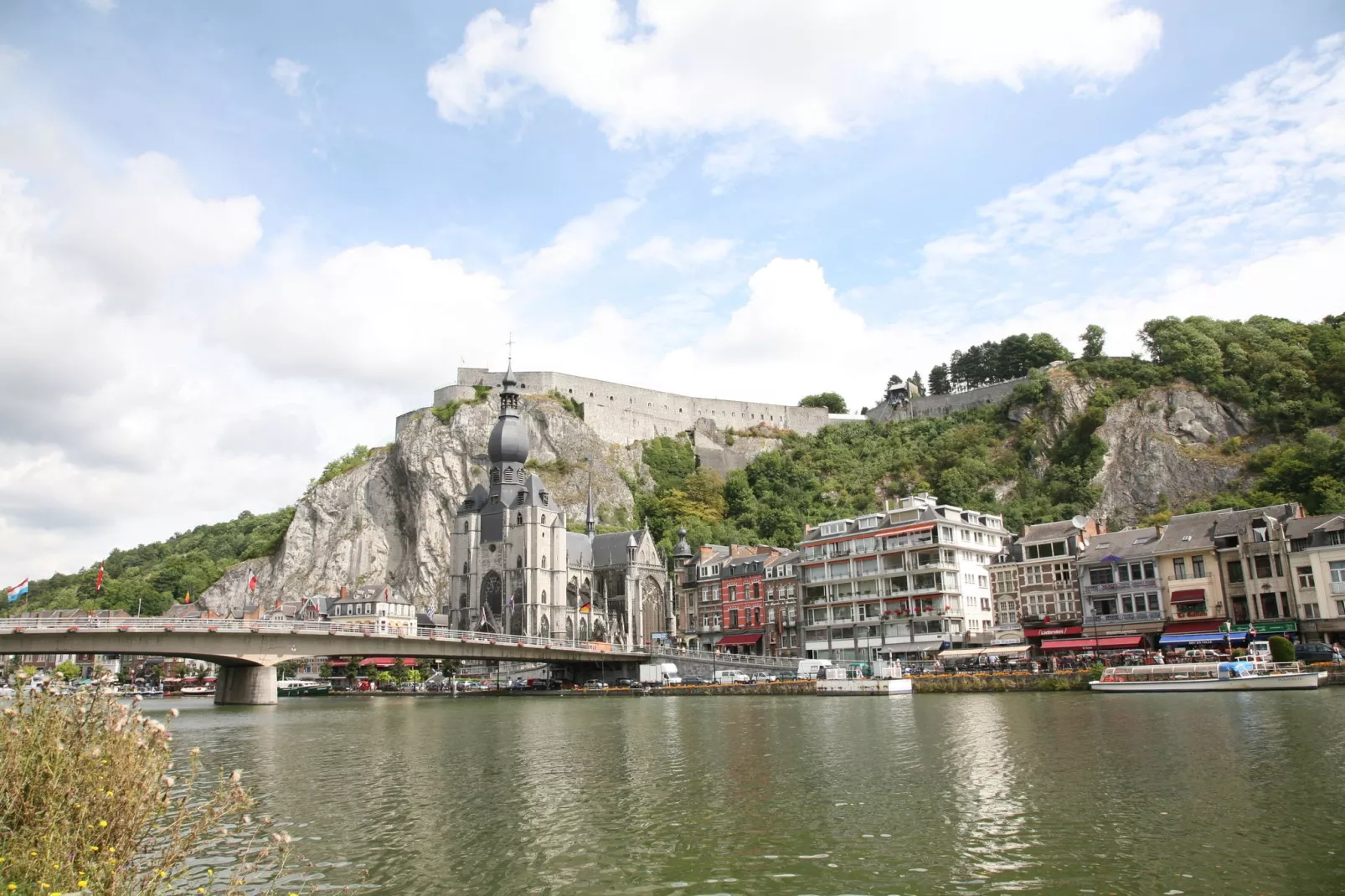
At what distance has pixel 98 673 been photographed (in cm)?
932

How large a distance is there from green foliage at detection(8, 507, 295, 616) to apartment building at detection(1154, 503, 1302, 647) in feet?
303

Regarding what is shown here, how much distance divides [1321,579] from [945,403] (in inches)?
2772

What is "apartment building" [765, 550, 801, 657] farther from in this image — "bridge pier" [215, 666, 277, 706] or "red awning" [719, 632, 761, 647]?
"bridge pier" [215, 666, 277, 706]

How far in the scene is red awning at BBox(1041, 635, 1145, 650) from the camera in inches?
2084

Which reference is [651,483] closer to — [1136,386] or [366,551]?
[366,551]

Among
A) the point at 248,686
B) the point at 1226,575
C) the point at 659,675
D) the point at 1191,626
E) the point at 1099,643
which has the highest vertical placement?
the point at 1226,575

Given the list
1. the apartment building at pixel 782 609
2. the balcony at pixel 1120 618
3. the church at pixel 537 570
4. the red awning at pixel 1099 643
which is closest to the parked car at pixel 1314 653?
the red awning at pixel 1099 643

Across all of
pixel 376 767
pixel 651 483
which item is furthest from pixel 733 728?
pixel 651 483

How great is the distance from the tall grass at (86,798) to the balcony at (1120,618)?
184 feet

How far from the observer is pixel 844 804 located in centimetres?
1723

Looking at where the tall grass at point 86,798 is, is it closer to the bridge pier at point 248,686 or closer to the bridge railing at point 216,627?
the bridge railing at point 216,627

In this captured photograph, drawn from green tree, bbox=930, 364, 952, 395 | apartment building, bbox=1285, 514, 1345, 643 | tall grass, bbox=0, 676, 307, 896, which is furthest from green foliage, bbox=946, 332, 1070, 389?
tall grass, bbox=0, 676, 307, 896

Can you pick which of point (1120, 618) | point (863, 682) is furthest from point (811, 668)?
point (1120, 618)

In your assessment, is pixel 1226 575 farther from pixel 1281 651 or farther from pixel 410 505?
pixel 410 505
